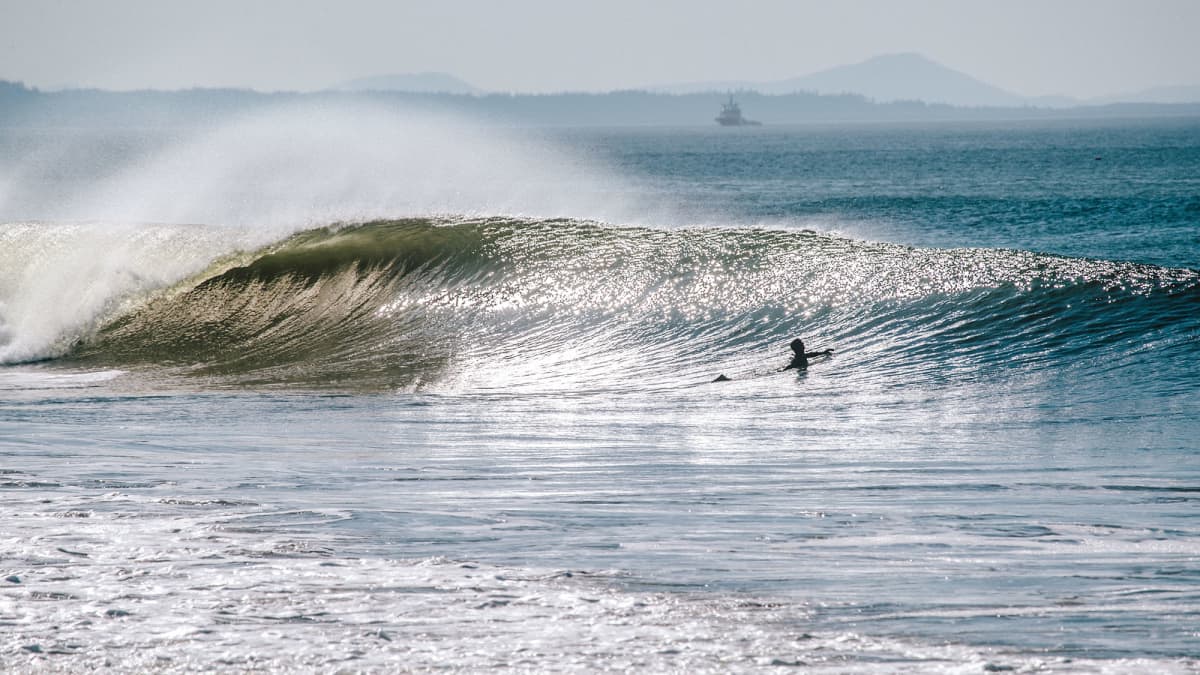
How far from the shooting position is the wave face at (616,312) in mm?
12188

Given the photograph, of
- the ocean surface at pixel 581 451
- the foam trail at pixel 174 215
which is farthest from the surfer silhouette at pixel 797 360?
the foam trail at pixel 174 215

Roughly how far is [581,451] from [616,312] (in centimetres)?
724

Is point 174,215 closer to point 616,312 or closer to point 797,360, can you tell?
point 616,312

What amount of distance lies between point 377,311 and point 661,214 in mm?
30911

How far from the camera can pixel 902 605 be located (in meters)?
4.83

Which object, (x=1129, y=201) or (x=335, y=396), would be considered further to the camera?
(x=1129, y=201)

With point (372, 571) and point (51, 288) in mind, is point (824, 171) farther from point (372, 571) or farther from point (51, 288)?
point (372, 571)

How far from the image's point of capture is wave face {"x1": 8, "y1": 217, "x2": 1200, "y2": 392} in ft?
40.0

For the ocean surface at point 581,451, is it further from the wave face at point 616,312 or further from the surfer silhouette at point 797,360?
the surfer silhouette at point 797,360

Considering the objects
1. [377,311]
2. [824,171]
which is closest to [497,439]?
[377,311]

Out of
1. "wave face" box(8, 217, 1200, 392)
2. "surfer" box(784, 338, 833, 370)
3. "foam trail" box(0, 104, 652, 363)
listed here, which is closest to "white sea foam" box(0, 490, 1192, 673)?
"wave face" box(8, 217, 1200, 392)

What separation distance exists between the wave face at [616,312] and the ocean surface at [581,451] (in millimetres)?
72

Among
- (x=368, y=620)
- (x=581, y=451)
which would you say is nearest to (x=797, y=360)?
(x=581, y=451)

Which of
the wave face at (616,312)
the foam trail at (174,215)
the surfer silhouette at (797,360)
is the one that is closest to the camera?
the surfer silhouette at (797,360)
